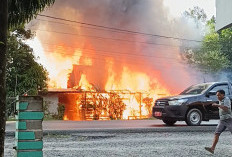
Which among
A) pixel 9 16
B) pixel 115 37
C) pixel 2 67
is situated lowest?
pixel 2 67

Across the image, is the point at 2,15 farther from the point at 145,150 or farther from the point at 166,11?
the point at 166,11

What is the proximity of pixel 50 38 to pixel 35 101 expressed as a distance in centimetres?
3616

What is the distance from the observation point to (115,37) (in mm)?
42938

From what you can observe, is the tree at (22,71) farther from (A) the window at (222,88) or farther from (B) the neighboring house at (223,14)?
(B) the neighboring house at (223,14)

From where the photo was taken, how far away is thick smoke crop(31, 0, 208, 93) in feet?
134

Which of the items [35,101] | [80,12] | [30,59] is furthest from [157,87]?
[35,101]

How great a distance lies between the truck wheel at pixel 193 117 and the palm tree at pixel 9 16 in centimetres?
1056

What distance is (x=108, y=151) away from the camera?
31.1ft

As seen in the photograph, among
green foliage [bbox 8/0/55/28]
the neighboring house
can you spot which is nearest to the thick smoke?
the neighboring house

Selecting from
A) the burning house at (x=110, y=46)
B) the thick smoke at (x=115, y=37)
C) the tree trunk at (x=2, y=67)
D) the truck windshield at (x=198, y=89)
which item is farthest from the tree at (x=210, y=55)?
the tree trunk at (x=2, y=67)

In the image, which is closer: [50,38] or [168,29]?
[50,38]

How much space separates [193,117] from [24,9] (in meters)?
11.4

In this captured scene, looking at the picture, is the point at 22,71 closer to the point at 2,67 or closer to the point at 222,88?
the point at 222,88

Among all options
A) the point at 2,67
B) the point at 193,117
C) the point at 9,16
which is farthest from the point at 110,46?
the point at 2,67
